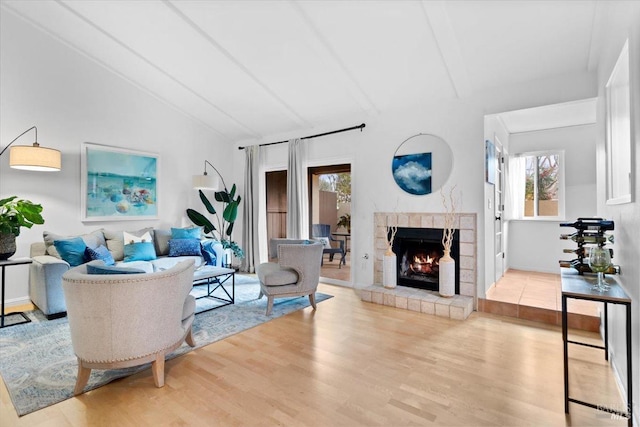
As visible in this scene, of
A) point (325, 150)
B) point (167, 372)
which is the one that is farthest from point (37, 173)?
point (325, 150)

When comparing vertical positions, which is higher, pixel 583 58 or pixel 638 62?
pixel 583 58

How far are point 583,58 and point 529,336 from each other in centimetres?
281

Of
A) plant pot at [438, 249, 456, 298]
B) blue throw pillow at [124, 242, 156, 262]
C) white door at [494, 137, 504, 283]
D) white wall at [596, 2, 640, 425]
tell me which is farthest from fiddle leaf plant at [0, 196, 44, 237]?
white door at [494, 137, 504, 283]

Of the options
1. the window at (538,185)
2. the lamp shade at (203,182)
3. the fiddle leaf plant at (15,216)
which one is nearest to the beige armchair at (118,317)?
the fiddle leaf plant at (15,216)

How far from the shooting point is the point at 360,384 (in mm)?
2250

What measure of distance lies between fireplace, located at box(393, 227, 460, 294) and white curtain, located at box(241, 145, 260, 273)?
294 centimetres

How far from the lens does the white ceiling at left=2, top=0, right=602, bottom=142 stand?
282 cm

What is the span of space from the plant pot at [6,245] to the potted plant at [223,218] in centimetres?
261

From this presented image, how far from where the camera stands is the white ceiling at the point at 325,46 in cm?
282

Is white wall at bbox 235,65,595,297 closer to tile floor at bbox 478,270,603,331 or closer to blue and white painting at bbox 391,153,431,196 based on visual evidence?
blue and white painting at bbox 391,153,431,196

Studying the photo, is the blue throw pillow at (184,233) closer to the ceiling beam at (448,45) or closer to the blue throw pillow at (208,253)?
the blue throw pillow at (208,253)

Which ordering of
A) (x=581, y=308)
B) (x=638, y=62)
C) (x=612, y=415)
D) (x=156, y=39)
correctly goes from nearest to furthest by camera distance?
1. (x=638, y=62)
2. (x=612, y=415)
3. (x=581, y=308)
4. (x=156, y=39)

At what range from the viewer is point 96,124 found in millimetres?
4805

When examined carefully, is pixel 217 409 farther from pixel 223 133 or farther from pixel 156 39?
pixel 223 133
